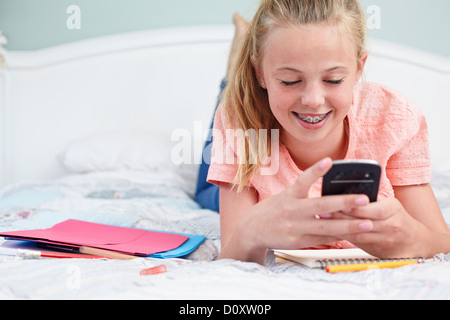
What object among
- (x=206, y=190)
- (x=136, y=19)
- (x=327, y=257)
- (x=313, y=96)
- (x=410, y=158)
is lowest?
(x=206, y=190)

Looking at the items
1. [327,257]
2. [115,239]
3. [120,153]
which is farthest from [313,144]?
[120,153]

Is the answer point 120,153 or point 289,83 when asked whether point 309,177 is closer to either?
point 289,83

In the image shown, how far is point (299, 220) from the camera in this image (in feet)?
2.06

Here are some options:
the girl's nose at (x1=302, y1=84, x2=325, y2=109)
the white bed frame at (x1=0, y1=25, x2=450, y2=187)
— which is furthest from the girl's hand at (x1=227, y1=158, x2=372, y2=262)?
the white bed frame at (x1=0, y1=25, x2=450, y2=187)

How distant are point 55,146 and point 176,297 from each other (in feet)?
6.61

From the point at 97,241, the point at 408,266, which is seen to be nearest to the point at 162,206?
the point at 97,241

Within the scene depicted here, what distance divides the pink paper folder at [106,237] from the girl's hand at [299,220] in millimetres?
221

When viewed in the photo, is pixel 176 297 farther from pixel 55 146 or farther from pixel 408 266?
pixel 55 146

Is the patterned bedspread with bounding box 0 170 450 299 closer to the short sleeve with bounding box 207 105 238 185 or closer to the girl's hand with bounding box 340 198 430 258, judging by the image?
the girl's hand with bounding box 340 198 430 258

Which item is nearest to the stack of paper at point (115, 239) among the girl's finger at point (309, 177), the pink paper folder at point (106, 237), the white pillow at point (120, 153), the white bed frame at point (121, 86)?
the pink paper folder at point (106, 237)

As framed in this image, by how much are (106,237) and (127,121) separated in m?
1.44

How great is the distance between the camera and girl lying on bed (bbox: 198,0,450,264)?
0.63 meters

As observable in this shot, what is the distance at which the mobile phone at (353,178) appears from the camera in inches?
22.5

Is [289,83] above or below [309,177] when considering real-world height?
above
